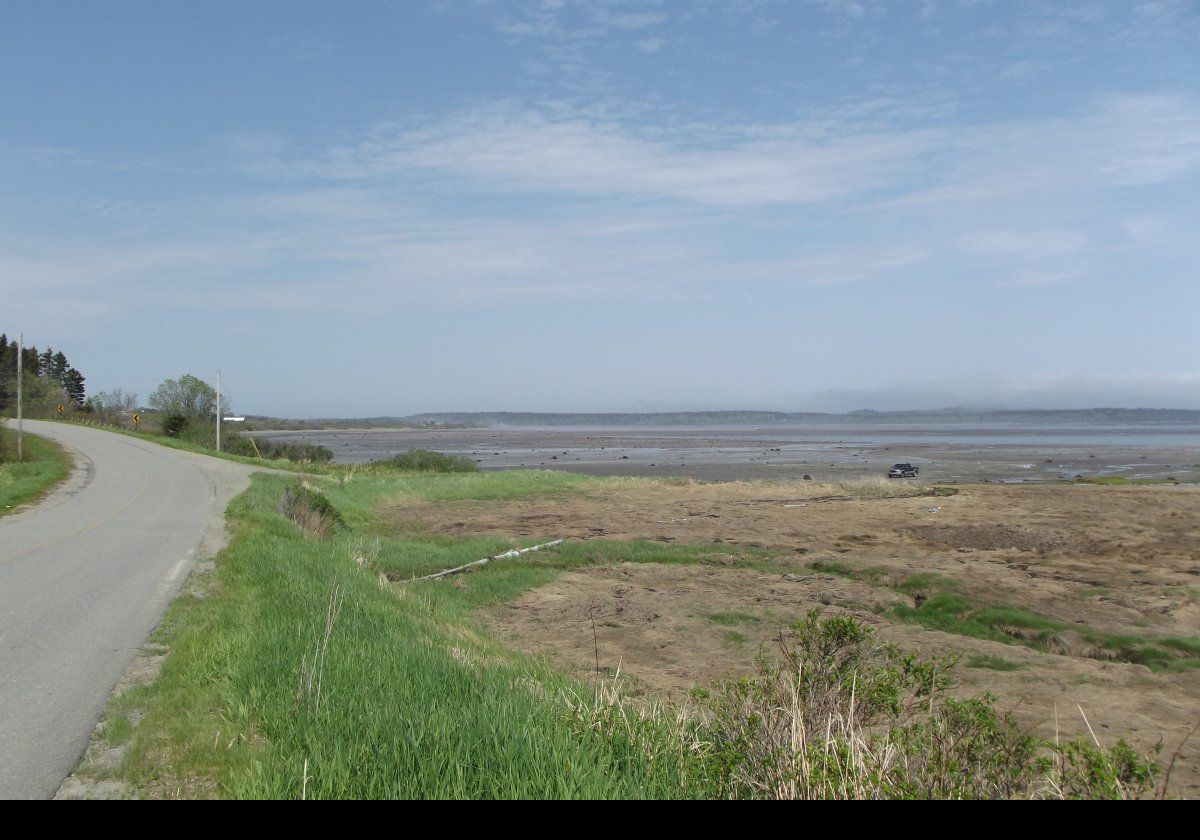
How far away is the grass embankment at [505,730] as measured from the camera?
482cm

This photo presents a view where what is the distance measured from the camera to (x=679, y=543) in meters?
24.3

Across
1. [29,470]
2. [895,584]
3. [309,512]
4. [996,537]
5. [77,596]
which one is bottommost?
[996,537]

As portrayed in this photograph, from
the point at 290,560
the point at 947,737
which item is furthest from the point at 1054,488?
the point at 947,737

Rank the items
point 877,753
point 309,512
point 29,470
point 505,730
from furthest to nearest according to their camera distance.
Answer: point 29,470, point 309,512, point 505,730, point 877,753

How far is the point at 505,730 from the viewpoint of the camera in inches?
214

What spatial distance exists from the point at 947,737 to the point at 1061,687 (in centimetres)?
715

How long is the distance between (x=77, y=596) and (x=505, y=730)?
9.85m

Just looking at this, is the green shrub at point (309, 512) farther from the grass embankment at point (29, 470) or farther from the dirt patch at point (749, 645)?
the dirt patch at point (749, 645)

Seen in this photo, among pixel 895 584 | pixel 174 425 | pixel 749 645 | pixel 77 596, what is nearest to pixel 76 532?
pixel 77 596

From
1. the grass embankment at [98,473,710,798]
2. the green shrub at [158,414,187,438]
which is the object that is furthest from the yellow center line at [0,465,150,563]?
the green shrub at [158,414,187,438]

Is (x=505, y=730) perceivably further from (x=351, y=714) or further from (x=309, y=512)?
(x=309, y=512)

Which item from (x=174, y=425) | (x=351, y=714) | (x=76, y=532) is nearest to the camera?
(x=351, y=714)

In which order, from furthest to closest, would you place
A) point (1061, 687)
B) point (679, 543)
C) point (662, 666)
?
point (679, 543), point (662, 666), point (1061, 687)
